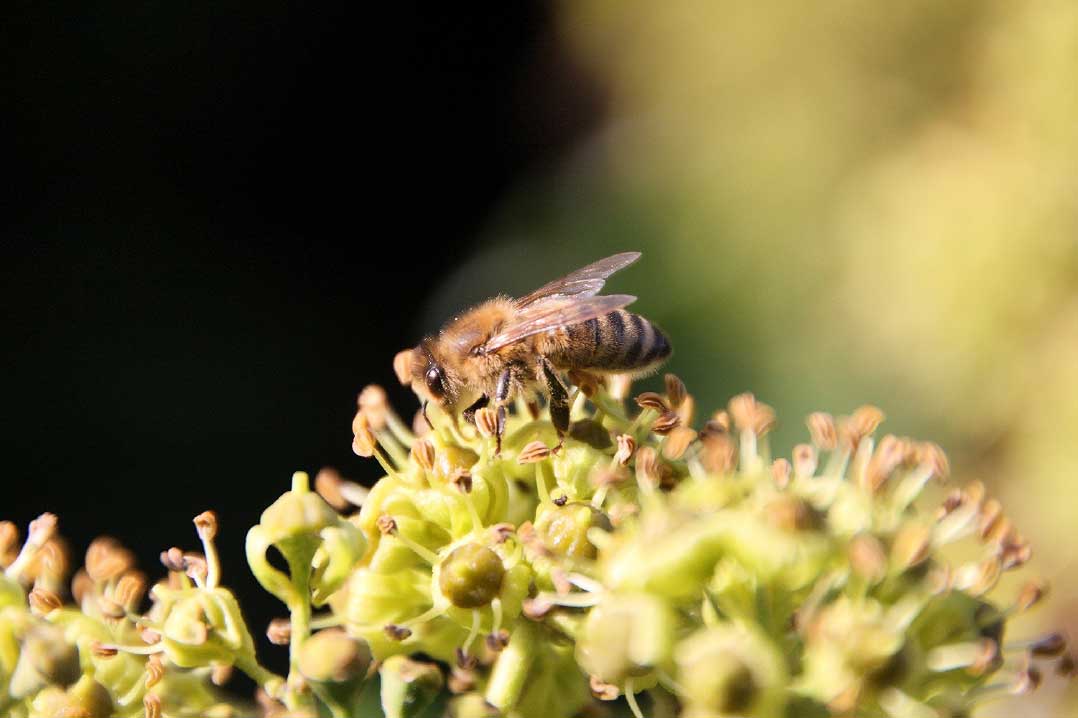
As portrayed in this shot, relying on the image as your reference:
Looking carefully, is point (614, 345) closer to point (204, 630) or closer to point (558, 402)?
point (558, 402)

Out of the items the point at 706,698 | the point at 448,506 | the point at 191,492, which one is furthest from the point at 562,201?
the point at 706,698

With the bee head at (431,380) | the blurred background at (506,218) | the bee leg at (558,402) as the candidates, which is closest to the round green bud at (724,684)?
the bee leg at (558,402)

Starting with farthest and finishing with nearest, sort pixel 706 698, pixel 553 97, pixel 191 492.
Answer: pixel 553 97, pixel 191 492, pixel 706 698

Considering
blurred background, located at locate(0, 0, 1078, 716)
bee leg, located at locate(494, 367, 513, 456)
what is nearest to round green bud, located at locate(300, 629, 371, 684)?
bee leg, located at locate(494, 367, 513, 456)

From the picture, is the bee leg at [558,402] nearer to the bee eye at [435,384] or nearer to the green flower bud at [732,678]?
the bee eye at [435,384]

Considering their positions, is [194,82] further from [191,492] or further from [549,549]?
[549,549]

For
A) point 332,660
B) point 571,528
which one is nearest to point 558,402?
point 571,528
